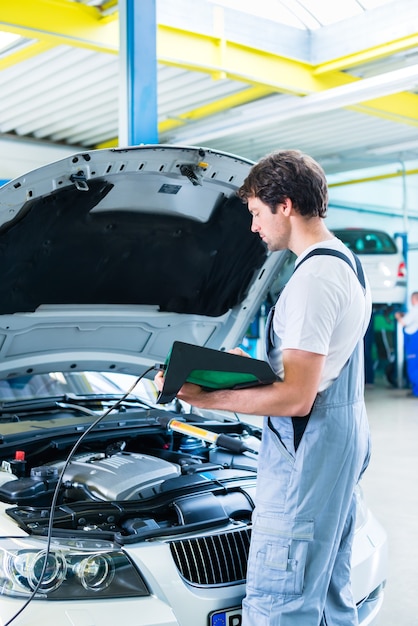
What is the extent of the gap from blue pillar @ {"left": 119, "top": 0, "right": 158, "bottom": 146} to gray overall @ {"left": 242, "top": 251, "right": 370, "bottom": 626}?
3072 mm

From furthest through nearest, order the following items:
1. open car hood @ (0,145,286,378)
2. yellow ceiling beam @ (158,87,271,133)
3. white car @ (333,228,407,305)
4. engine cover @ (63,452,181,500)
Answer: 1. white car @ (333,228,407,305)
2. yellow ceiling beam @ (158,87,271,133)
3. open car hood @ (0,145,286,378)
4. engine cover @ (63,452,181,500)

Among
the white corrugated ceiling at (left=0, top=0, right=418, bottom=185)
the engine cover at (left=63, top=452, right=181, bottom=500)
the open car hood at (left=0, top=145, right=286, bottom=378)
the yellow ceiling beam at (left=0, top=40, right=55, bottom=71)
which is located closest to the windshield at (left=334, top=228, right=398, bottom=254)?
the white corrugated ceiling at (left=0, top=0, right=418, bottom=185)

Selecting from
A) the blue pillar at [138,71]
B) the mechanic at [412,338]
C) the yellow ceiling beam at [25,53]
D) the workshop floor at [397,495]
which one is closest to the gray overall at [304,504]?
the workshop floor at [397,495]

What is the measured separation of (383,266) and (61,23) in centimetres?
708

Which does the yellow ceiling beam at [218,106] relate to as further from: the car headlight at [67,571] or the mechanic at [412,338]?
the car headlight at [67,571]

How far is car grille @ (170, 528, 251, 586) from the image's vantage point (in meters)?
1.96

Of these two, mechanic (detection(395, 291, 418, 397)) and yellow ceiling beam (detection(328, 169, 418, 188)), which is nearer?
mechanic (detection(395, 291, 418, 397))

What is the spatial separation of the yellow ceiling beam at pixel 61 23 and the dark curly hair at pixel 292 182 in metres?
4.30

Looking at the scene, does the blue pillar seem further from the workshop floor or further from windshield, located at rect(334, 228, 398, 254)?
windshield, located at rect(334, 228, 398, 254)

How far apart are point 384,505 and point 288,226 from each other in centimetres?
373

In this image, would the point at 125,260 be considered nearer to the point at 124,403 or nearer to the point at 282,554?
the point at 124,403

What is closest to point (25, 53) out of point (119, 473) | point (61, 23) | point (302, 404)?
point (61, 23)

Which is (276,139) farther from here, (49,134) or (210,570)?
(210,570)

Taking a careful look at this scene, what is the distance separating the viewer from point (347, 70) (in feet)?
24.3
